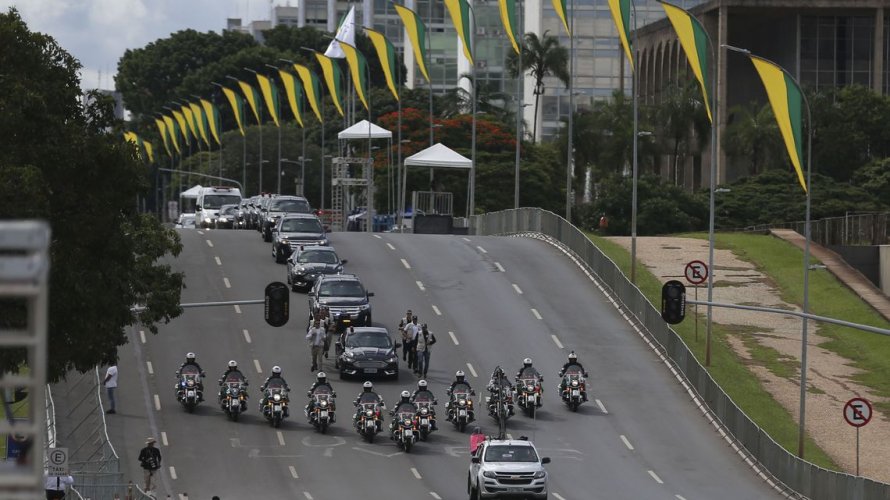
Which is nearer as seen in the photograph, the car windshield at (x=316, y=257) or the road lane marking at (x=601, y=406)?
the road lane marking at (x=601, y=406)

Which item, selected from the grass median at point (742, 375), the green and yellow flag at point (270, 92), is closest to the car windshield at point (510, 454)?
the grass median at point (742, 375)

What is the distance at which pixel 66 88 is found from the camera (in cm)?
3334

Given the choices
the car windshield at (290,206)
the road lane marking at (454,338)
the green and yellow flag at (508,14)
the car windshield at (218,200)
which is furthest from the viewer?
the car windshield at (218,200)

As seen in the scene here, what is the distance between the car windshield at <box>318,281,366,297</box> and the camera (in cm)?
5134

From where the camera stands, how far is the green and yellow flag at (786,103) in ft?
137

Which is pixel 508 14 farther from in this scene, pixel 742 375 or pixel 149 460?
pixel 149 460

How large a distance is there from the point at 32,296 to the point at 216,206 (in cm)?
8196

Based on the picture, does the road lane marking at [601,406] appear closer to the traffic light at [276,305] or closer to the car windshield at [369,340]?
the car windshield at [369,340]

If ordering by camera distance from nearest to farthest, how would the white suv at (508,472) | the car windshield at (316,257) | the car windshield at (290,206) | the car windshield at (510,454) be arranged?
the white suv at (508,472)
the car windshield at (510,454)
the car windshield at (316,257)
the car windshield at (290,206)

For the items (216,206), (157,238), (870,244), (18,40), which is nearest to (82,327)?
(18,40)

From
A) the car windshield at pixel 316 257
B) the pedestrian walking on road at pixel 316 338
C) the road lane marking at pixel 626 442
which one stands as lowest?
the road lane marking at pixel 626 442

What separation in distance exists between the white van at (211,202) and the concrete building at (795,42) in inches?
1378

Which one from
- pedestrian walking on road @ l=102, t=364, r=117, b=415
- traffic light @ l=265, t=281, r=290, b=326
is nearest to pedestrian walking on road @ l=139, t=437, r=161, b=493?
traffic light @ l=265, t=281, r=290, b=326

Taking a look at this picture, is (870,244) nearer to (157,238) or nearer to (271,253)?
(271,253)
